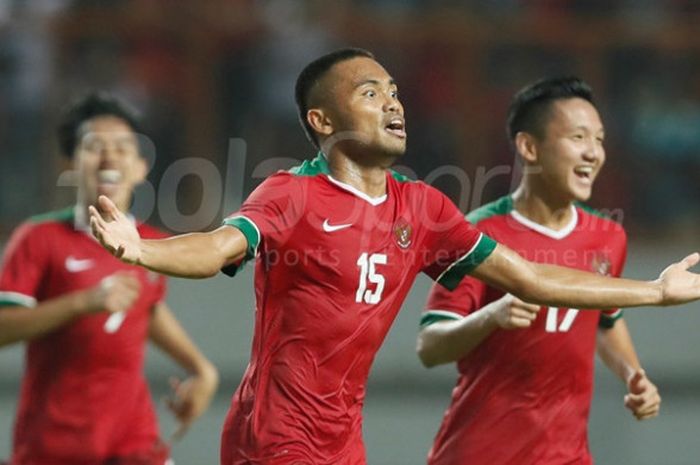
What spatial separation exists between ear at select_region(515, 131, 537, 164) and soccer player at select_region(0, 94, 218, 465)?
174cm

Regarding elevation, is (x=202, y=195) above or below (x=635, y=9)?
below

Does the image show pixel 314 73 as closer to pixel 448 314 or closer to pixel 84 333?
pixel 448 314

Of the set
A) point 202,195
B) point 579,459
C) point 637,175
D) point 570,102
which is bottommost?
point 579,459

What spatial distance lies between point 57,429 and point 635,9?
5.72 meters

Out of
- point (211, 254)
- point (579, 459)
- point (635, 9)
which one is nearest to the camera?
point (211, 254)

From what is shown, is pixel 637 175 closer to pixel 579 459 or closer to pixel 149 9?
pixel 149 9

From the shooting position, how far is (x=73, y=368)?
589 cm

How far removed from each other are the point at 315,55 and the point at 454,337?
437 cm

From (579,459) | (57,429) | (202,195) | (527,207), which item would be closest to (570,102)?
(527,207)

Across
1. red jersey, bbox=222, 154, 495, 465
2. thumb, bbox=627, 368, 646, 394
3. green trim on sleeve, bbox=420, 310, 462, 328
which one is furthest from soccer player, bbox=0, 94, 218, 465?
thumb, bbox=627, 368, 646, 394

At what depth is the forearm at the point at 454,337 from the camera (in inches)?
186

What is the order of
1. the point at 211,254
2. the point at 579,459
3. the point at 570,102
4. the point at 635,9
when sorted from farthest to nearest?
the point at 635,9 < the point at 570,102 < the point at 579,459 < the point at 211,254

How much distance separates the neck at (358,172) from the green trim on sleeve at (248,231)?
49cm

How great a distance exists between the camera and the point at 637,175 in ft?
29.7
